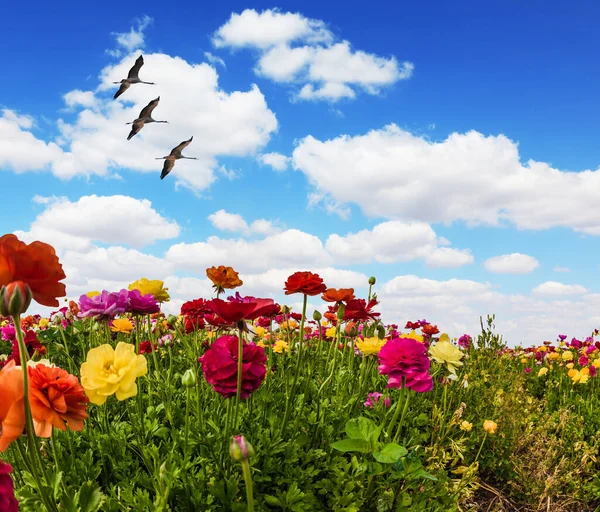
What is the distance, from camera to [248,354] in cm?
224

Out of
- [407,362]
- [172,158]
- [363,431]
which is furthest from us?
[172,158]

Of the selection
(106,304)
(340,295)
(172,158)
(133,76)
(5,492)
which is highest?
(133,76)

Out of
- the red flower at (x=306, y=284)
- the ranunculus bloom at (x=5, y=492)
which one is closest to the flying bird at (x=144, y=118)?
the red flower at (x=306, y=284)

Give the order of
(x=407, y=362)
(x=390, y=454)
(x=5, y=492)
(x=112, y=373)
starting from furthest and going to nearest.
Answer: (x=407, y=362) → (x=390, y=454) → (x=112, y=373) → (x=5, y=492)

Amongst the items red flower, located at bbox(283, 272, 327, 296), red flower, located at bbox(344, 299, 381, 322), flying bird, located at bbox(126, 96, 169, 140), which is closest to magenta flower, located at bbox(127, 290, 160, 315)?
red flower, located at bbox(283, 272, 327, 296)

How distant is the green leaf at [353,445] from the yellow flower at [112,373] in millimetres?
817

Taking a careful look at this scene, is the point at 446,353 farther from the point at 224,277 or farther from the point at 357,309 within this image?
the point at 224,277

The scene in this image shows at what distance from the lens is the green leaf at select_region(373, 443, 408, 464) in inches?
81.0

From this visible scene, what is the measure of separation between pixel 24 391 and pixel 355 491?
172 cm

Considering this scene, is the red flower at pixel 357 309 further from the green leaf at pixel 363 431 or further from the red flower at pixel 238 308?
the red flower at pixel 238 308

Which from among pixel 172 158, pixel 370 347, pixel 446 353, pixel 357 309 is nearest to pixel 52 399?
Result: pixel 357 309

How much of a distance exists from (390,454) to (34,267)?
4.82ft

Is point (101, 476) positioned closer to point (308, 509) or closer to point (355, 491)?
point (308, 509)

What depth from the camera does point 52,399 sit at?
155 cm
